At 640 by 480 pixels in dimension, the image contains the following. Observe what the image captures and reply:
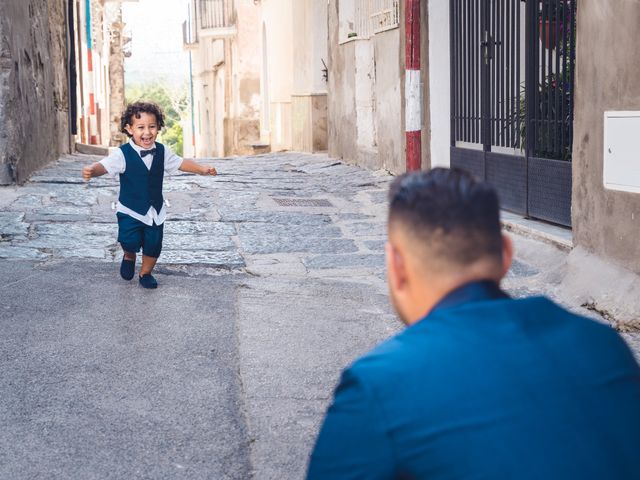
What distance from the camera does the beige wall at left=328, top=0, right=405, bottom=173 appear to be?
12.8 meters

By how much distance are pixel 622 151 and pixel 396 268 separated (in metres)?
4.32

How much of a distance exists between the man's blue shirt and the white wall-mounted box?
4165 mm

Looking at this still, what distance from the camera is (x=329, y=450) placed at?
1.49 meters

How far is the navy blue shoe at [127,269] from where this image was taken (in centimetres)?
643

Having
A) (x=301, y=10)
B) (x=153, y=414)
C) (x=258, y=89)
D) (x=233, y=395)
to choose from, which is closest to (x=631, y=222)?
(x=233, y=395)

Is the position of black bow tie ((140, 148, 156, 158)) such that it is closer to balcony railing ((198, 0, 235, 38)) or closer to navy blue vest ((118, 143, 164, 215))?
navy blue vest ((118, 143, 164, 215))

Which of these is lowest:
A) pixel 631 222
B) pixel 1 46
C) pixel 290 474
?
pixel 290 474

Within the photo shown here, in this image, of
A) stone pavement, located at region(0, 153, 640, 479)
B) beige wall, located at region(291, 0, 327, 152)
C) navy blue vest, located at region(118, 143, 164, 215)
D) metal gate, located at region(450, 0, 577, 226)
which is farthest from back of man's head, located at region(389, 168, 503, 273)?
beige wall, located at region(291, 0, 327, 152)

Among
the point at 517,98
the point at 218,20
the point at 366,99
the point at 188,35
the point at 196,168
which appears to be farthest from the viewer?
the point at 188,35

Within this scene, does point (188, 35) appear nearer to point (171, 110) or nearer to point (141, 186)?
point (141, 186)

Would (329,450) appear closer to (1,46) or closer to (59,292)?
(59,292)

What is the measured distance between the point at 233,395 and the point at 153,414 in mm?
357

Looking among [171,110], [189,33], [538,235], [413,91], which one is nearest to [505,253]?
[538,235]

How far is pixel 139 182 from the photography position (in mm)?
6398
